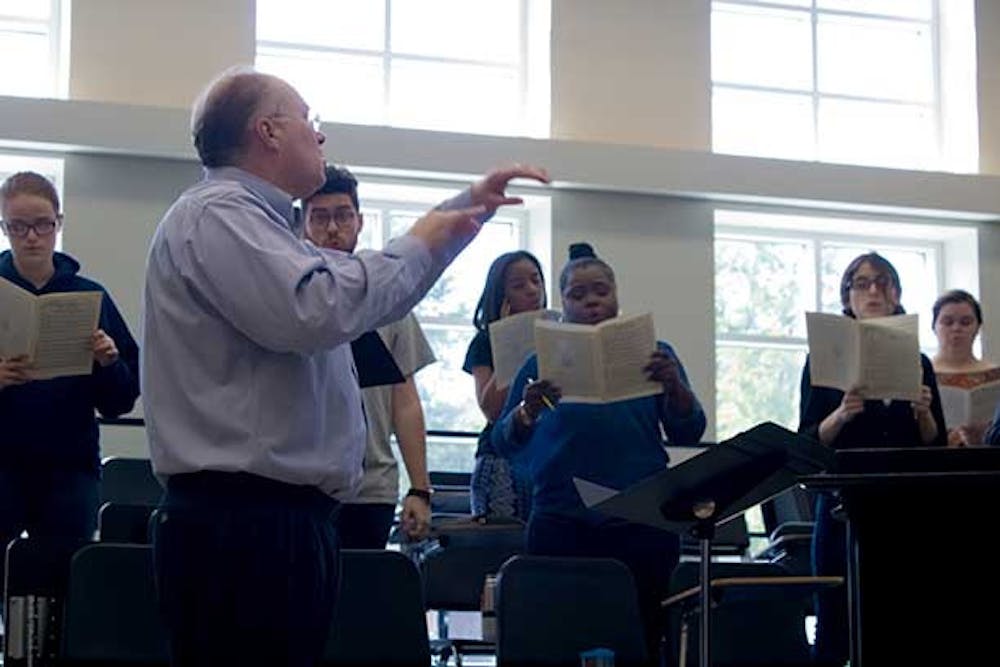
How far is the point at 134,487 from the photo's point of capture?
5719 mm

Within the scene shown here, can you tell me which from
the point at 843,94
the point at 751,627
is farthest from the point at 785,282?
the point at 751,627

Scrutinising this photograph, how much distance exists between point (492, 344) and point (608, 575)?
34.5 inches

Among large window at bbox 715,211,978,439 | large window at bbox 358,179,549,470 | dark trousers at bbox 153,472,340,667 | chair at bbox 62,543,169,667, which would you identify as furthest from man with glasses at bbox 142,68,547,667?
large window at bbox 715,211,978,439

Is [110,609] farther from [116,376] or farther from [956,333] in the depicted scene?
[956,333]

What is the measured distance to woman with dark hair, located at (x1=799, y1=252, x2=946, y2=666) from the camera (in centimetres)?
429

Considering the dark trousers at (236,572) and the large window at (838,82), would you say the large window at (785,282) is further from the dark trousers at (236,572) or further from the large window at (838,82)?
the dark trousers at (236,572)

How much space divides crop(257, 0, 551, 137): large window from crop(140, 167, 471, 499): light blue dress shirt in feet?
21.3

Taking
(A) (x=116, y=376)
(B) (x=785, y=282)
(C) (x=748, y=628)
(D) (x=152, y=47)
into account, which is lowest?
(C) (x=748, y=628)

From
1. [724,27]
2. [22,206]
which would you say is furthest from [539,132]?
[22,206]

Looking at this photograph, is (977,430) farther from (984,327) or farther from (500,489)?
(984,327)

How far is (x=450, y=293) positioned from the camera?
8992 mm

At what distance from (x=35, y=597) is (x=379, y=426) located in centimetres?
96

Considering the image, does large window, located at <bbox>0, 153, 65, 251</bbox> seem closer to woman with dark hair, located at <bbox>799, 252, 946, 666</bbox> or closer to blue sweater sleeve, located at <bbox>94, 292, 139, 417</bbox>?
blue sweater sleeve, located at <bbox>94, 292, 139, 417</bbox>

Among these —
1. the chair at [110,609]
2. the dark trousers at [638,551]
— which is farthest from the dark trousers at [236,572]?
the dark trousers at [638,551]
